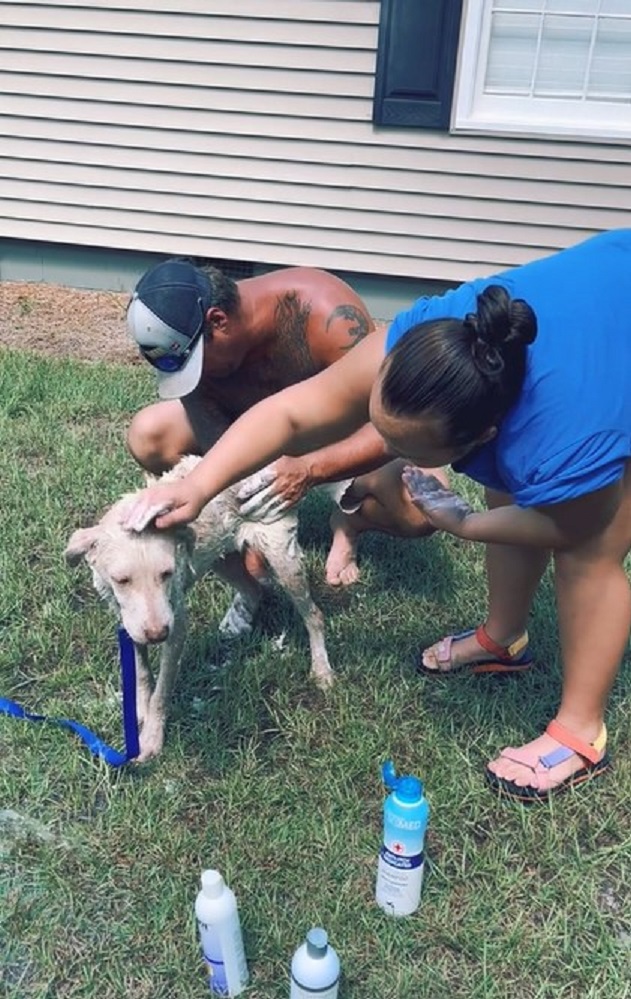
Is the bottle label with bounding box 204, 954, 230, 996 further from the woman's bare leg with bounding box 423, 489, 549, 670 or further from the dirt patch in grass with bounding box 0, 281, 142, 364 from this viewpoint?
the dirt patch in grass with bounding box 0, 281, 142, 364

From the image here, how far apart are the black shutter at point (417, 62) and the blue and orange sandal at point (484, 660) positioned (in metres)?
4.25

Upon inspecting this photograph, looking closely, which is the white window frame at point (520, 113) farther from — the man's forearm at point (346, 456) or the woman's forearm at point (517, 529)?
the woman's forearm at point (517, 529)

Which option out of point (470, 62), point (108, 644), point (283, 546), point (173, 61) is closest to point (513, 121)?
point (470, 62)

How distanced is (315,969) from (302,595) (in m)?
1.46

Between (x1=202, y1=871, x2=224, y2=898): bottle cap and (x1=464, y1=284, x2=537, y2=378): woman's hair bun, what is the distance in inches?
50.8

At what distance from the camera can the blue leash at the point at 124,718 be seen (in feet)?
8.30

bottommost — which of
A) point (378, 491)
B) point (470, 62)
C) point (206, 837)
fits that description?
point (206, 837)

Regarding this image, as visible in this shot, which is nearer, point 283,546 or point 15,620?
point 283,546

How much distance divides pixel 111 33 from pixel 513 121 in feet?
9.76

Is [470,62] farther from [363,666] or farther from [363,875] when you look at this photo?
[363,875]

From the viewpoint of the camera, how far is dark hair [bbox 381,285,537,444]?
201cm

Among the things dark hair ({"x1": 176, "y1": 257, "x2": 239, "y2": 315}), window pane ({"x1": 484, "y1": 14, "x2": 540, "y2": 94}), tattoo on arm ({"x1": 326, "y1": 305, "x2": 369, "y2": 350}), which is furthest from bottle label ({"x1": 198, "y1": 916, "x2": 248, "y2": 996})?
window pane ({"x1": 484, "y1": 14, "x2": 540, "y2": 94})

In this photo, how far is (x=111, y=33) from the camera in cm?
653

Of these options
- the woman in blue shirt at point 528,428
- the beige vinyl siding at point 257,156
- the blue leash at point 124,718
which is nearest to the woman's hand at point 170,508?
the woman in blue shirt at point 528,428
